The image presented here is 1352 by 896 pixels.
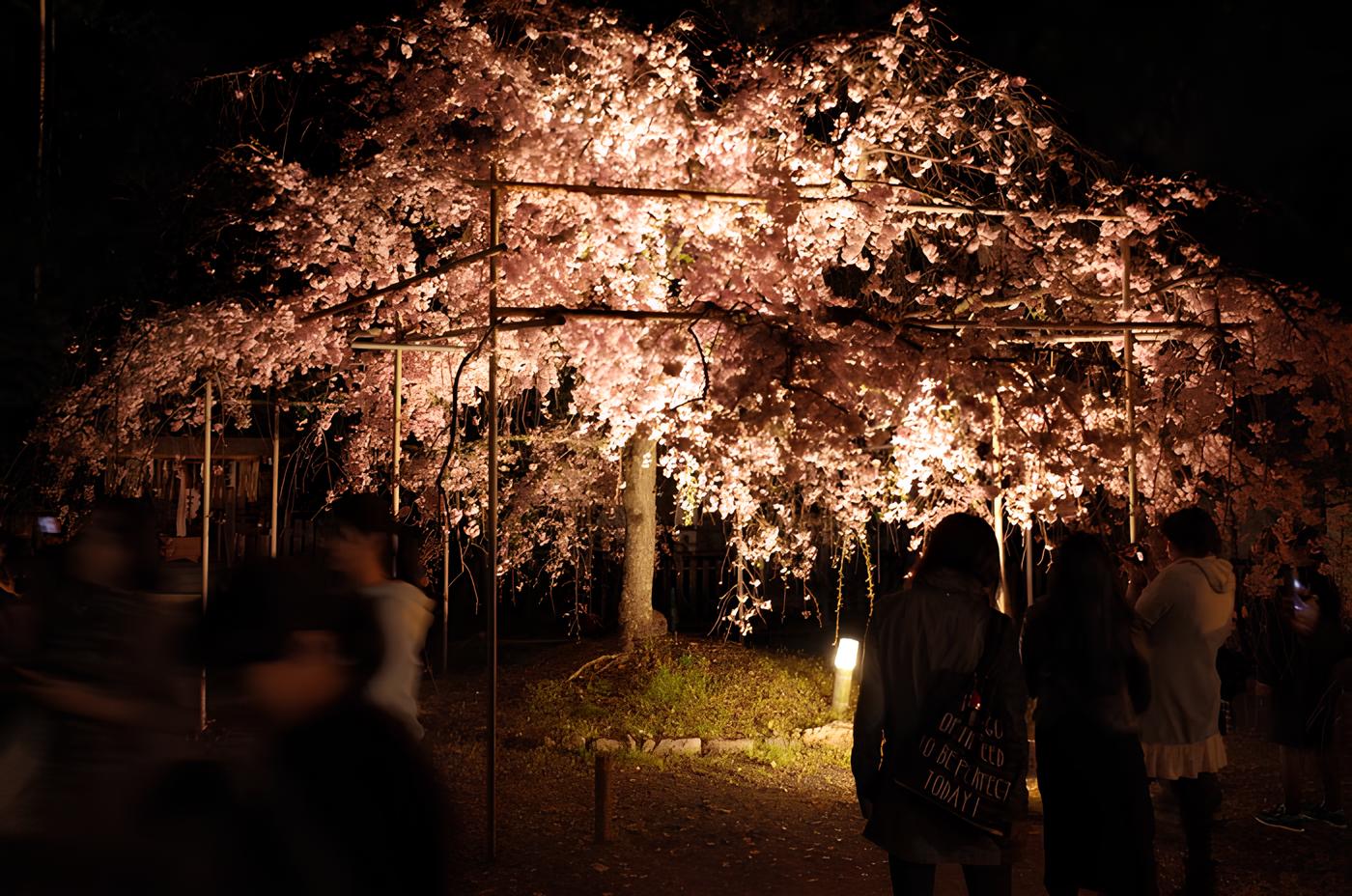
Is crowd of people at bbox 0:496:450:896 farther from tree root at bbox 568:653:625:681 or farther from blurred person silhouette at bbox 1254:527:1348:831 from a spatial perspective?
tree root at bbox 568:653:625:681

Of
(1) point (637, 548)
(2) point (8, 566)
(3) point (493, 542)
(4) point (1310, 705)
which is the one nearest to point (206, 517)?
(2) point (8, 566)

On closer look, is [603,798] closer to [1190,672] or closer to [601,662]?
[1190,672]

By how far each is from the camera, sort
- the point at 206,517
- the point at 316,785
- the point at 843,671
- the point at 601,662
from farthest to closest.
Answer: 1. the point at 601,662
2. the point at 843,671
3. the point at 206,517
4. the point at 316,785

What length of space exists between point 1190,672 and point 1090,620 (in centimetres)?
104

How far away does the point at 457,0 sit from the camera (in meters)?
9.46

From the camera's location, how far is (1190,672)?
4.62 meters

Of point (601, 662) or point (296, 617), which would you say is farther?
point (601, 662)

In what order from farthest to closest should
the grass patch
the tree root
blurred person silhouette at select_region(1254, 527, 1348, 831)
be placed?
1. the tree root
2. the grass patch
3. blurred person silhouette at select_region(1254, 527, 1348, 831)

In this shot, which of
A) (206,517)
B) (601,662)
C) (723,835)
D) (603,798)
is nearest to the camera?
(603,798)

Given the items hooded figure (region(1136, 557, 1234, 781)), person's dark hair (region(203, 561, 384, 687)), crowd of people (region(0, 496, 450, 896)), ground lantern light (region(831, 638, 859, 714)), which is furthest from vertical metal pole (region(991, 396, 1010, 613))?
person's dark hair (region(203, 561, 384, 687))

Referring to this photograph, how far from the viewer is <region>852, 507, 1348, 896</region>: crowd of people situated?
3.39 metres

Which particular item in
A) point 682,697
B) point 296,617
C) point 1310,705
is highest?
point 296,617

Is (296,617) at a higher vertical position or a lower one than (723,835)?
higher

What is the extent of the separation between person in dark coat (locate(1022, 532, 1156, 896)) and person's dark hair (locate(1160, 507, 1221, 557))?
2.71 ft
